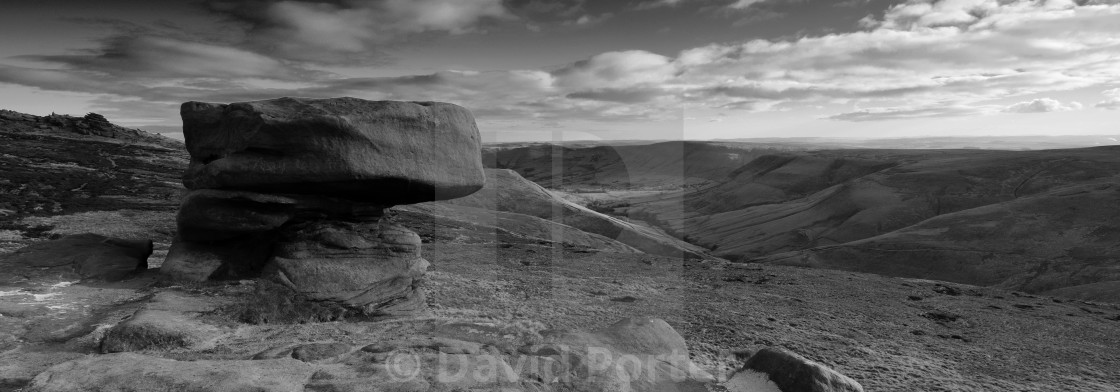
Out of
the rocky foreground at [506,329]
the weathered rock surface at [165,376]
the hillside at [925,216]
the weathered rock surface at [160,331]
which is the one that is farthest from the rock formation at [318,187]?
the hillside at [925,216]

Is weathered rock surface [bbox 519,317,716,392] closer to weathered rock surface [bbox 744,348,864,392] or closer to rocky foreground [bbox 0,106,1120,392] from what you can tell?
rocky foreground [bbox 0,106,1120,392]

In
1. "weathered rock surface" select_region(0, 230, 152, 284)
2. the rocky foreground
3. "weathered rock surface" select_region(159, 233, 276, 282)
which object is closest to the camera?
the rocky foreground

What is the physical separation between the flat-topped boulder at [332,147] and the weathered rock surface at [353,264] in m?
1.10

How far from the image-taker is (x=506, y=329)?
40.2 feet

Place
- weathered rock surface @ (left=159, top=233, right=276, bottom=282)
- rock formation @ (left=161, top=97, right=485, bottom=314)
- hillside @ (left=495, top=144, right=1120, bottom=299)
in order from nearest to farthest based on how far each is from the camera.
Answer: rock formation @ (left=161, top=97, right=485, bottom=314)
weathered rock surface @ (left=159, top=233, right=276, bottom=282)
hillside @ (left=495, top=144, right=1120, bottom=299)

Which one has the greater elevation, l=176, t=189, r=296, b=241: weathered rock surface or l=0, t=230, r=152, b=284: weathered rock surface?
l=176, t=189, r=296, b=241: weathered rock surface

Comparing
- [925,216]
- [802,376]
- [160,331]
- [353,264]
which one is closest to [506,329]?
[353,264]

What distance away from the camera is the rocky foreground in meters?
8.55

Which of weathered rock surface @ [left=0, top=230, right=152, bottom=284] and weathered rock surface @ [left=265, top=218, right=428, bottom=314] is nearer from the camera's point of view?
weathered rock surface @ [left=0, top=230, right=152, bottom=284]

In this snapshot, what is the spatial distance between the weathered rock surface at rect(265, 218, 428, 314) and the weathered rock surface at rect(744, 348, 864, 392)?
8.55 metres

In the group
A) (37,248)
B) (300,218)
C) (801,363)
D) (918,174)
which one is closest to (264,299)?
(300,218)

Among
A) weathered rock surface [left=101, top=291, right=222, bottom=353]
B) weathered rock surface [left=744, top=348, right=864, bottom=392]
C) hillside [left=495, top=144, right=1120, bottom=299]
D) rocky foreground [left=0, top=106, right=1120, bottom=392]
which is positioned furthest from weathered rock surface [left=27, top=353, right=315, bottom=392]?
hillside [left=495, top=144, right=1120, bottom=299]

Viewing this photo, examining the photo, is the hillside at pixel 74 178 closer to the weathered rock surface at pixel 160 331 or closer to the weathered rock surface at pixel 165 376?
the weathered rock surface at pixel 160 331

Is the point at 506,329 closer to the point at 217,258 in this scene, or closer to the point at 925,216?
the point at 217,258
